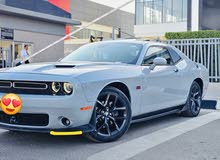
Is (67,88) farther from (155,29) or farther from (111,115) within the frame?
(155,29)

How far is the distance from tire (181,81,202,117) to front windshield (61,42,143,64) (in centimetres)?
159

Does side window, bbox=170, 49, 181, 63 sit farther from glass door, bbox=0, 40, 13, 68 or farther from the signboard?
glass door, bbox=0, 40, 13, 68

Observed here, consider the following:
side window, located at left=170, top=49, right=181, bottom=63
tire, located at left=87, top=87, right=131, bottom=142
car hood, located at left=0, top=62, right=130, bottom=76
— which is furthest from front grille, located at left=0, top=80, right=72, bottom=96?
side window, located at left=170, top=49, right=181, bottom=63

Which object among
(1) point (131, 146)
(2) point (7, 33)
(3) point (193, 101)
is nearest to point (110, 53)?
(1) point (131, 146)

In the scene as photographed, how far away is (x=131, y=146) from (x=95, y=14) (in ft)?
188

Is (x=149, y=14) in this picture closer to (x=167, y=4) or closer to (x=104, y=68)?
(x=167, y=4)

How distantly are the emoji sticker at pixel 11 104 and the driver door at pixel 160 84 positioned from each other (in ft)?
5.99

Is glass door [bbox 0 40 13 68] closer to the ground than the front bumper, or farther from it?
farther from it

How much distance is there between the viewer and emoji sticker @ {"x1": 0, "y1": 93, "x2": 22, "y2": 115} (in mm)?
4367

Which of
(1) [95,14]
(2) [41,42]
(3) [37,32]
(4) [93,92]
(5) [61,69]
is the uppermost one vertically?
(1) [95,14]

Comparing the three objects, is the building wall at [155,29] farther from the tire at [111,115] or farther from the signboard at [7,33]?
the tire at [111,115]

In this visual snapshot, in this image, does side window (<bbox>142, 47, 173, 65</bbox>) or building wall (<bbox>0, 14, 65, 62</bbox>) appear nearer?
side window (<bbox>142, 47, 173, 65</bbox>)

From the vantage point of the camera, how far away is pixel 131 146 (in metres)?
4.61

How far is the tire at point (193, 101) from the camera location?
22.4 ft
